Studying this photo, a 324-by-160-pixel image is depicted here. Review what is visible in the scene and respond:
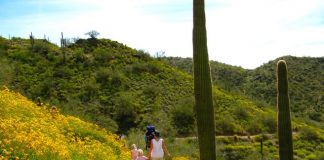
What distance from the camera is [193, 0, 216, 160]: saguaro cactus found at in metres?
9.74

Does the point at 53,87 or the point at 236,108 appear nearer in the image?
the point at 53,87

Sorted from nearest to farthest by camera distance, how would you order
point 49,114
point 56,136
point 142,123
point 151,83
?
point 56,136 < point 49,114 < point 142,123 < point 151,83

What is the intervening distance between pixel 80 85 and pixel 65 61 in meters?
6.07

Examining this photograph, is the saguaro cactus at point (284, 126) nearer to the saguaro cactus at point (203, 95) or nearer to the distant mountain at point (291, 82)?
the saguaro cactus at point (203, 95)

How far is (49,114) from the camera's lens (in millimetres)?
14602

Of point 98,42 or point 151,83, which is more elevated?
point 98,42

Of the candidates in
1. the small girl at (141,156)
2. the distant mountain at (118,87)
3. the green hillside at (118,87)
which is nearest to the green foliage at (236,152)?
the distant mountain at (118,87)

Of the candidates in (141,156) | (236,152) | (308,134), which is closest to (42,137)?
(141,156)

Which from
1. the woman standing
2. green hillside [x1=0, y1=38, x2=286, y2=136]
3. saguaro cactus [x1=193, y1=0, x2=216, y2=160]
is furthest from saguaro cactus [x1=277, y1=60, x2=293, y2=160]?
green hillside [x1=0, y1=38, x2=286, y2=136]

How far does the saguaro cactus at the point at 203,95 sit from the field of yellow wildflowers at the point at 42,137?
2.51 m

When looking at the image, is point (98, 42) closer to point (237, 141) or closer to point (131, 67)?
point (131, 67)

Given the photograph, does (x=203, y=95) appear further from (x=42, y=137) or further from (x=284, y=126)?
(x=284, y=126)

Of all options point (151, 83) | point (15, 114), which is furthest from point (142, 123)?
point (15, 114)

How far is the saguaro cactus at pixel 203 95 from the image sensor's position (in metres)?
9.74
